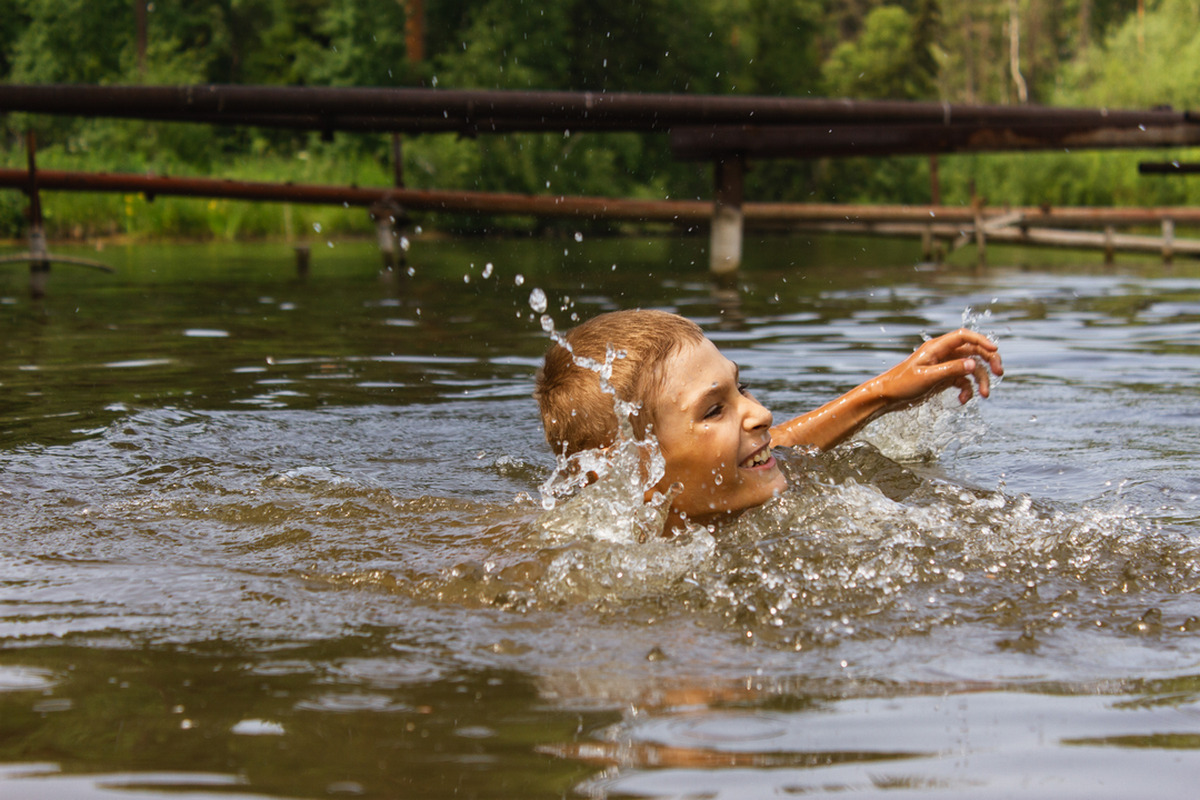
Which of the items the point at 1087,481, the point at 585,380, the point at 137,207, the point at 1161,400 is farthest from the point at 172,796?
the point at 137,207

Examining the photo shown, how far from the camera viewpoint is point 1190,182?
97.2 ft

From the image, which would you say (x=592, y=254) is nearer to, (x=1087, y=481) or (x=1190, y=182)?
(x=1087, y=481)

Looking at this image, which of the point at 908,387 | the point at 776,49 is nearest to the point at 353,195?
the point at 908,387

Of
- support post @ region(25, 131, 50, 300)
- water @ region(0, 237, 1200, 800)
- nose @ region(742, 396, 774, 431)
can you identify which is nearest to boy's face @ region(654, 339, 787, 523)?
nose @ region(742, 396, 774, 431)

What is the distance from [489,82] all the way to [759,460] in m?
31.4

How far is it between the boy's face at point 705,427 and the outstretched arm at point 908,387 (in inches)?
25.2

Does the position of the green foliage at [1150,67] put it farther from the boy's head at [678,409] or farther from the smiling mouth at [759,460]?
the boy's head at [678,409]

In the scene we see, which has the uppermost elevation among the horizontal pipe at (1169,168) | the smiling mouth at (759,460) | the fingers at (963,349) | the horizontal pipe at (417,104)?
the horizontal pipe at (417,104)

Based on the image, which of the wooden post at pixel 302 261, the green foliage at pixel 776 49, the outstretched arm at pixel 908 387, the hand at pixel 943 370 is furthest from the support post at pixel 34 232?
the green foliage at pixel 776 49

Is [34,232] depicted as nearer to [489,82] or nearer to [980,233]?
[980,233]

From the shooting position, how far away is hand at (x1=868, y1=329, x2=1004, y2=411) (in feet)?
11.5

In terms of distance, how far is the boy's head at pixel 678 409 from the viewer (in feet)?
10.5

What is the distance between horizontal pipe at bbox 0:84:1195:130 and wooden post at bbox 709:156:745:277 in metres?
1.33

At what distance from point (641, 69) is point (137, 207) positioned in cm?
2250
